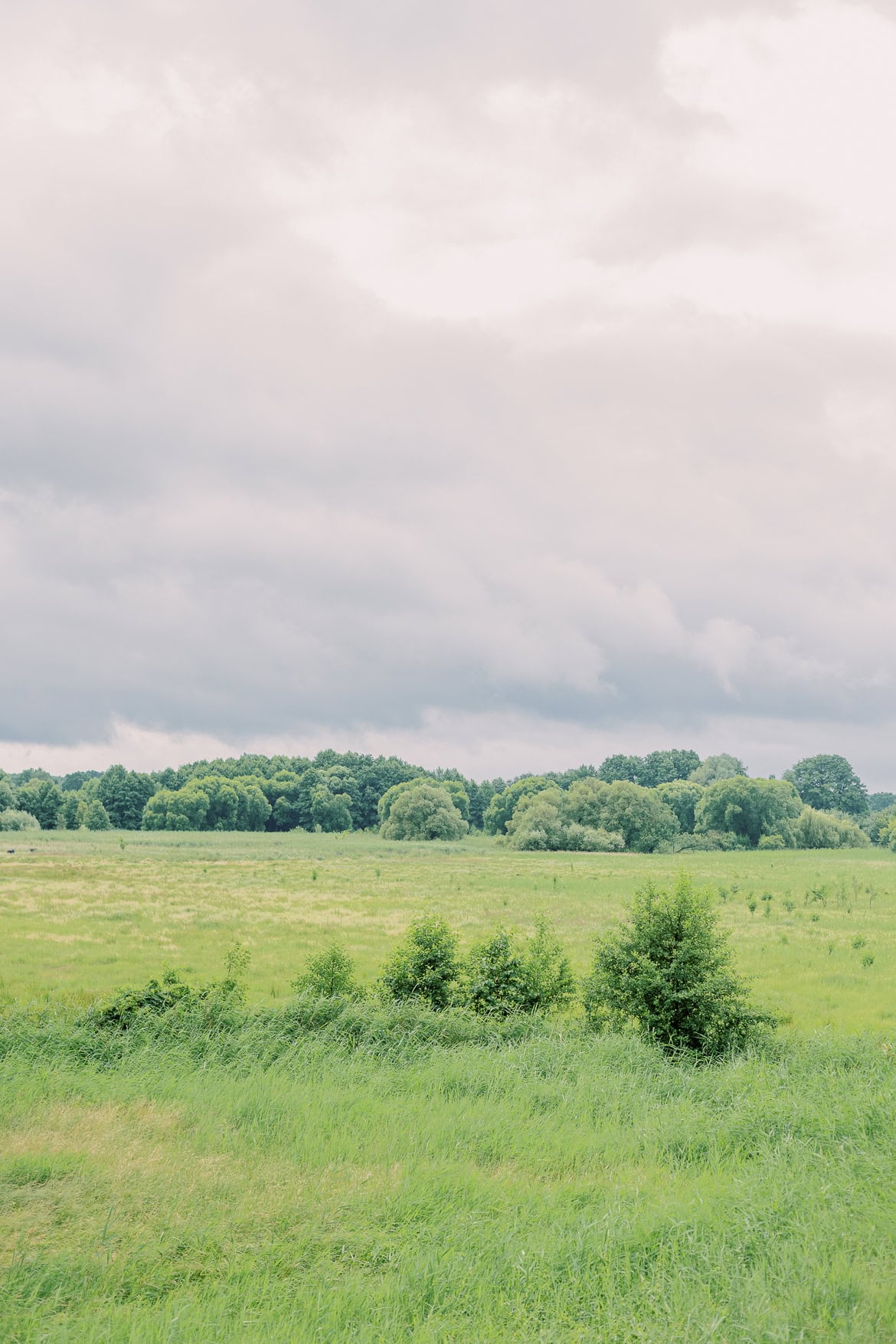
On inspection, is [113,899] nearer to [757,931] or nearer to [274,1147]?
[757,931]

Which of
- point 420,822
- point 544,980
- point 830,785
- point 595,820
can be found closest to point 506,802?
point 420,822

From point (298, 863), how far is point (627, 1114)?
6891 cm

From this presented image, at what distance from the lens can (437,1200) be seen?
8.42 m

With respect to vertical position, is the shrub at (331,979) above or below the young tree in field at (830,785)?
below

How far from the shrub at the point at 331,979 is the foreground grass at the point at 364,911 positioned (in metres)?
5.30

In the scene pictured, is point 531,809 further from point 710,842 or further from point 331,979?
point 331,979

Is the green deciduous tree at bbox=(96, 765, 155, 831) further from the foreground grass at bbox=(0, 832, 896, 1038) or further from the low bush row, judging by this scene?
the low bush row

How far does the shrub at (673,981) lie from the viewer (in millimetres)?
16969

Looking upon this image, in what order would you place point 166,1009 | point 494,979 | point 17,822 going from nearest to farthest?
point 166,1009
point 494,979
point 17,822

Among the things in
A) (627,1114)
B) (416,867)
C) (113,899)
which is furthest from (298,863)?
(627,1114)

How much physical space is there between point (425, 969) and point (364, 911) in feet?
85.9

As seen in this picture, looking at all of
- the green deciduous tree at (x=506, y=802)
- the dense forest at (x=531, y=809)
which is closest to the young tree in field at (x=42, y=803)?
the dense forest at (x=531, y=809)

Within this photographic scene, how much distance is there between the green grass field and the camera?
645cm

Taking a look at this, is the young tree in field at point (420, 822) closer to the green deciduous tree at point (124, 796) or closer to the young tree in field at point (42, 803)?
the green deciduous tree at point (124, 796)
